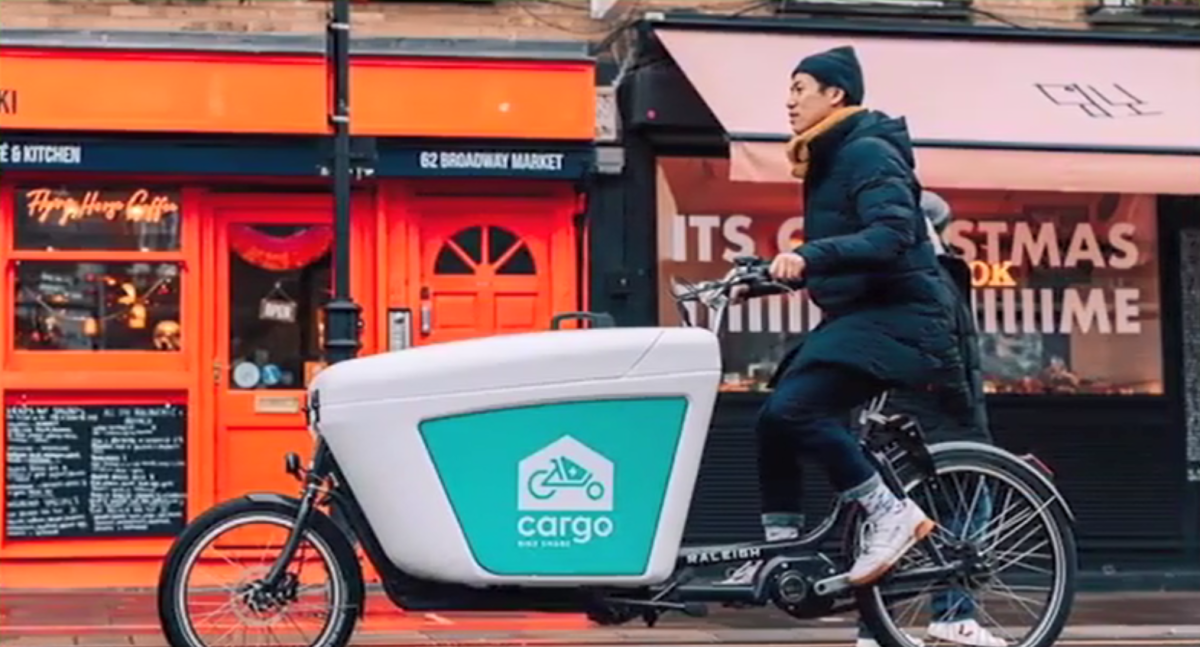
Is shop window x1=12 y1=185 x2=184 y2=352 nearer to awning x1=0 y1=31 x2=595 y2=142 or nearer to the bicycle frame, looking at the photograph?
awning x1=0 y1=31 x2=595 y2=142

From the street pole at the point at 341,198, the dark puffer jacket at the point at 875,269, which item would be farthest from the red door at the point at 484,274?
the dark puffer jacket at the point at 875,269

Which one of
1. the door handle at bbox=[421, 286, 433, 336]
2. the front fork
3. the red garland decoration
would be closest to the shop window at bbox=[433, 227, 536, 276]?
the door handle at bbox=[421, 286, 433, 336]

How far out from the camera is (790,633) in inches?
314

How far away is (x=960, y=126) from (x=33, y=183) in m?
5.44

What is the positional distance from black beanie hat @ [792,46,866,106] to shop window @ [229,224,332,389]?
5.76 metres

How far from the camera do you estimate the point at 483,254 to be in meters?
11.2

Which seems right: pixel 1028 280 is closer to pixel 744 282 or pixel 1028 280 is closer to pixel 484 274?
pixel 484 274

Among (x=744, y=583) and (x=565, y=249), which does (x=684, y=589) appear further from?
(x=565, y=249)

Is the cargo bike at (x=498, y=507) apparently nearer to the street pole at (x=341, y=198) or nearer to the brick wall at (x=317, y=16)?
the street pole at (x=341, y=198)

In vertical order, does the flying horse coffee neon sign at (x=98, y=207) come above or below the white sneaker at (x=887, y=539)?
above

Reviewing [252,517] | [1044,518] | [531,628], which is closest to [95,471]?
[531,628]

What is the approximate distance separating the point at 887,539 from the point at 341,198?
4374 millimetres

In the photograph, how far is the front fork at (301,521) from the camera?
5449 mm

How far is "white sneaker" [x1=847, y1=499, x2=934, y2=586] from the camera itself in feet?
18.3
